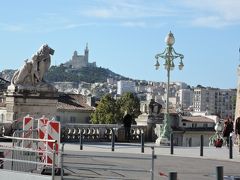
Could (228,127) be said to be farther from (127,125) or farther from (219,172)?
(219,172)

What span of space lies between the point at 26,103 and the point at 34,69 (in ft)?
5.23

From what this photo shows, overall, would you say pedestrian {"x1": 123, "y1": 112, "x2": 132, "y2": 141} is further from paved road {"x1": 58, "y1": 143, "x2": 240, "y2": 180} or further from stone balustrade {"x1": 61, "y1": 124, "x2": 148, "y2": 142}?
paved road {"x1": 58, "y1": 143, "x2": 240, "y2": 180}

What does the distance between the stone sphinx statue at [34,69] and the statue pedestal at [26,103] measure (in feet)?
1.54

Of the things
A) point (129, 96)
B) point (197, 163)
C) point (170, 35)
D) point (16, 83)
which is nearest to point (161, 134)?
point (170, 35)

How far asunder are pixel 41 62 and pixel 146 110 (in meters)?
9.15

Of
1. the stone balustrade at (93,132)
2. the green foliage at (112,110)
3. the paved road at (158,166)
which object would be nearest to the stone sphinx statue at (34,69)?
the stone balustrade at (93,132)

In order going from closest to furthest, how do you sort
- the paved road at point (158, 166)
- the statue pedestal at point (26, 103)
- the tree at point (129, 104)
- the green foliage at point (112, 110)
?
the paved road at point (158, 166) → the statue pedestal at point (26, 103) → the green foliage at point (112, 110) → the tree at point (129, 104)

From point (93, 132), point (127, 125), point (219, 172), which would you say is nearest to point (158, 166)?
point (219, 172)

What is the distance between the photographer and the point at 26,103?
30812mm

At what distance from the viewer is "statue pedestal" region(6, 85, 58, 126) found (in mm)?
30625

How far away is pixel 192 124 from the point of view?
142m

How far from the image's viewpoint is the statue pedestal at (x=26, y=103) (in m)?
30.6

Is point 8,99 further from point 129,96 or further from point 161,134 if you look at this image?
point 129,96

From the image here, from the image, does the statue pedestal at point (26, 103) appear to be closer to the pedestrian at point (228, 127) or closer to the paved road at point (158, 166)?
the paved road at point (158, 166)
